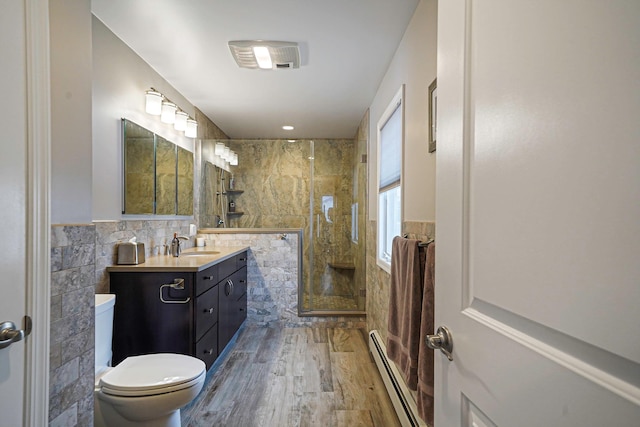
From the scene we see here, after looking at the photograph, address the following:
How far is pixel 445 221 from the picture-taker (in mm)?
833

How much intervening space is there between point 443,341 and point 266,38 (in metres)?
2.08

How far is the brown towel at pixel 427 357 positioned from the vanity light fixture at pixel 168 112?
229cm

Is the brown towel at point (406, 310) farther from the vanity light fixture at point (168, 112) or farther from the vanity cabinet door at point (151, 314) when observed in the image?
the vanity light fixture at point (168, 112)

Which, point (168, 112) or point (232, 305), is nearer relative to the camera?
point (168, 112)

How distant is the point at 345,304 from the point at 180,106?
2.89m

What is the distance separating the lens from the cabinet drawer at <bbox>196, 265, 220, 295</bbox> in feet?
7.09

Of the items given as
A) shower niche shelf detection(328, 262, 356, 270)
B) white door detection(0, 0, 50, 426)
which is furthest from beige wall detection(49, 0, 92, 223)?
shower niche shelf detection(328, 262, 356, 270)

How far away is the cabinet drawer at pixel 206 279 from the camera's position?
2160mm

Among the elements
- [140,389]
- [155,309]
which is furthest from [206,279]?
[140,389]

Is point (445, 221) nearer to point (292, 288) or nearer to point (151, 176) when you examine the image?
point (151, 176)

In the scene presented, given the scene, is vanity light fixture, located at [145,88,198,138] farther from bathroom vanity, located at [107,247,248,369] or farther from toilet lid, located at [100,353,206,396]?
toilet lid, located at [100,353,206,396]

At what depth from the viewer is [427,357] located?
4.09ft

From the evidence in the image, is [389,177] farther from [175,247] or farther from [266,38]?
[175,247]

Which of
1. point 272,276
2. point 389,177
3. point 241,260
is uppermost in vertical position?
point 389,177
